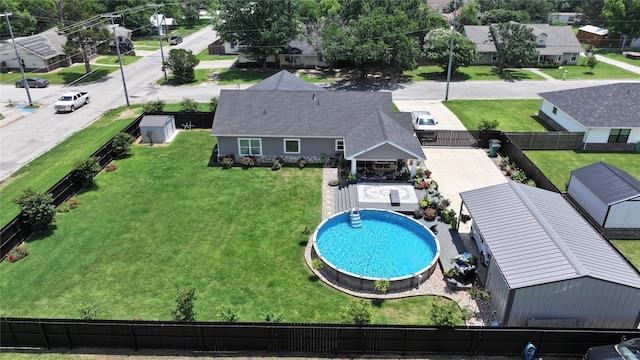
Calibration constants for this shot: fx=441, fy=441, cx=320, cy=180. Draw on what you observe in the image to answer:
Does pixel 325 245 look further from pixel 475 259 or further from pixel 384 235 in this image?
pixel 475 259

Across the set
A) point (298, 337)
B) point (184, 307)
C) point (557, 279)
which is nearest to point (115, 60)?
point (184, 307)

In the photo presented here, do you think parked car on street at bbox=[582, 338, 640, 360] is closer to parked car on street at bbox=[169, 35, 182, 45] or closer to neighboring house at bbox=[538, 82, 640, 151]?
neighboring house at bbox=[538, 82, 640, 151]

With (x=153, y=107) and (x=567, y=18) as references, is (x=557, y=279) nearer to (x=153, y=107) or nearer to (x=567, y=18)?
(x=153, y=107)

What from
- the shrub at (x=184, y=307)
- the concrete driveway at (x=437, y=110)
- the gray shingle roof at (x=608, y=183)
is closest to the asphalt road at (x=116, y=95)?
the concrete driveway at (x=437, y=110)

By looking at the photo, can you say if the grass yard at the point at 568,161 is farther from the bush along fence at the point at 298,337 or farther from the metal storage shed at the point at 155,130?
the metal storage shed at the point at 155,130

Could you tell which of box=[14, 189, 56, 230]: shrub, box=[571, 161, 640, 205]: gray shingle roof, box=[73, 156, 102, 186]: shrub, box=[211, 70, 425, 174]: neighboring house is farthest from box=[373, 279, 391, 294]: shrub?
box=[73, 156, 102, 186]: shrub

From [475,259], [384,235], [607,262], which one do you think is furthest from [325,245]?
[607,262]
